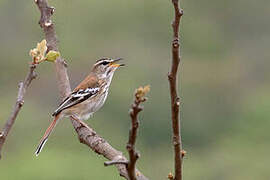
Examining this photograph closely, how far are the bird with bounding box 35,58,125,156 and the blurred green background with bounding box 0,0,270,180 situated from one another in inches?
696

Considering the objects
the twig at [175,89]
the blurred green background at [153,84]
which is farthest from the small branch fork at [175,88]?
the blurred green background at [153,84]

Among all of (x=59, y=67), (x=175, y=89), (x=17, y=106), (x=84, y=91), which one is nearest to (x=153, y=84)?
(x=84, y=91)

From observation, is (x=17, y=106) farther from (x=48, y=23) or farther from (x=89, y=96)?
(x=89, y=96)

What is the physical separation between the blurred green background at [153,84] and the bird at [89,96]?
58.0 ft

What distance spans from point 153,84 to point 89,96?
25028 millimetres

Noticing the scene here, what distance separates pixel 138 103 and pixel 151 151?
29.3 metres

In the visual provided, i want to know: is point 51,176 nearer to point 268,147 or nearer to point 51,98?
point 51,98

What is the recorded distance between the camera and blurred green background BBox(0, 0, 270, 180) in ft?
96.4

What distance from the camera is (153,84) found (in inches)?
1241

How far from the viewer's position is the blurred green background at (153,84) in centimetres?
2938

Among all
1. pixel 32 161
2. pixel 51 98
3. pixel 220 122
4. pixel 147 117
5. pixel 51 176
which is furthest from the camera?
pixel 220 122

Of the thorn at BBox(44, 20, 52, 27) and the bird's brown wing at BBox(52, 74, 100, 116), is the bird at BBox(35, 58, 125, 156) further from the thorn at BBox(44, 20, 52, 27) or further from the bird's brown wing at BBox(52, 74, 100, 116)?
the thorn at BBox(44, 20, 52, 27)

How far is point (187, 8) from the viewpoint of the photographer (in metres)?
43.1

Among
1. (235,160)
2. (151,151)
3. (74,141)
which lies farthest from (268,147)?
(74,141)
